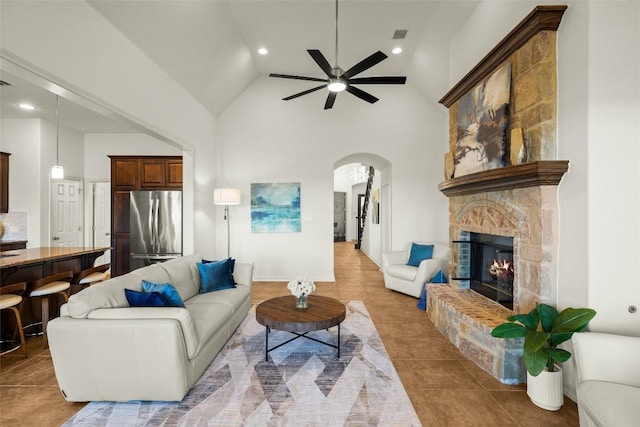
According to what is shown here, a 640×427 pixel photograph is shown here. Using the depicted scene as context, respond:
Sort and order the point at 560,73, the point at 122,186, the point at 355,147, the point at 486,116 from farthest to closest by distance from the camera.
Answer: the point at 355,147 → the point at 122,186 → the point at 486,116 → the point at 560,73

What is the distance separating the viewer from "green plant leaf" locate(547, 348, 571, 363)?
2.09 metres

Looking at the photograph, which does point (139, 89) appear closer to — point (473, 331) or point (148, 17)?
point (148, 17)

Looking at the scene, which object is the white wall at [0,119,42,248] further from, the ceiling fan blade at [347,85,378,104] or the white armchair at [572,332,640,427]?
the white armchair at [572,332,640,427]

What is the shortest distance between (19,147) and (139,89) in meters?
3.95

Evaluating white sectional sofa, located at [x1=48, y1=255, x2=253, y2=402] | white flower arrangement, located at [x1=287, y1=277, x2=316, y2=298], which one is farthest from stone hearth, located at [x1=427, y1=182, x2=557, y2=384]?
white sectional sofa, located at [x1=48, y1=255, x2=253, y2=402]

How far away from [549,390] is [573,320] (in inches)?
21.8

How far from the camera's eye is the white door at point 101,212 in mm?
6852

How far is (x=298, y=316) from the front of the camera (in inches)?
114

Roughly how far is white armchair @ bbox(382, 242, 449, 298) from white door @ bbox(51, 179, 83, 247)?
21.1 feet

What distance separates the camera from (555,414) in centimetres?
219

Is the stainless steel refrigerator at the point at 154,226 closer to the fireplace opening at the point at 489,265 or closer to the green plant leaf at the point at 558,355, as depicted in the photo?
the fireplace opening at the point at 489,265

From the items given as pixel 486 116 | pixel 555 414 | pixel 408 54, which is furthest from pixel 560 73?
pixel 408 54

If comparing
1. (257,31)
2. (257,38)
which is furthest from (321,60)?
(257,38)

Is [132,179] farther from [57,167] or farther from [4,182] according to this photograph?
[4,182]
